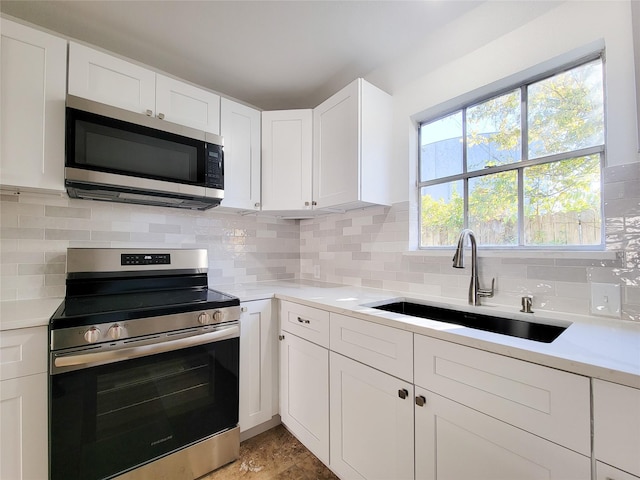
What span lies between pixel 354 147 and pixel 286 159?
611 millimetres

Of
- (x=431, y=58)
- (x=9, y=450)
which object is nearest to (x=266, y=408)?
(x=9, y=450)

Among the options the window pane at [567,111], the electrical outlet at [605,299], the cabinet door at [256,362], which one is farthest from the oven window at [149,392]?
the window pane at [567,111]

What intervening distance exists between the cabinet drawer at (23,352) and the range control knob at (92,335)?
7.4 inches

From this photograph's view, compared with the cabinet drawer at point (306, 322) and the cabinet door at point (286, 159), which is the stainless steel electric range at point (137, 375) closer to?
the cabinet drawer at point (306, 322)

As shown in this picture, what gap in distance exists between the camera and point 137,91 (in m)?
1.65

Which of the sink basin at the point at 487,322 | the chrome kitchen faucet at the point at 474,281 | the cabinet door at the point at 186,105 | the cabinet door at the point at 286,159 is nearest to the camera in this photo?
the sink basin at the point at 487,322

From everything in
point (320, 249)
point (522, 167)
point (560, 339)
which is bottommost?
point (560, 339)

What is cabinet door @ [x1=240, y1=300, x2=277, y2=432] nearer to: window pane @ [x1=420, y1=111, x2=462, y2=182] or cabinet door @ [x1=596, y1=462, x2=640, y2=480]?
window pane @ [x1=420, y1=111, x2=462, y2=182]

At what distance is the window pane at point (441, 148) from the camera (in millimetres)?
1773

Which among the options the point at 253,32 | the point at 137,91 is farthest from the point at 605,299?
the point at 137,91

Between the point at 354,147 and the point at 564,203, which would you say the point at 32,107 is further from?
the point at 564,203

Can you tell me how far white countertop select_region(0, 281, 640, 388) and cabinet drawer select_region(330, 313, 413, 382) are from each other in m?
0.04

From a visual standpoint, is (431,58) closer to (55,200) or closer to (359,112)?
(359,112)

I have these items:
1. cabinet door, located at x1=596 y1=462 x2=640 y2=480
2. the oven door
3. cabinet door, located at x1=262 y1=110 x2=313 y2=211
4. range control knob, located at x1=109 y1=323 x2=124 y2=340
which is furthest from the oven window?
cabinet door, located at x1=596 y1=462 x2=640 y2=480
